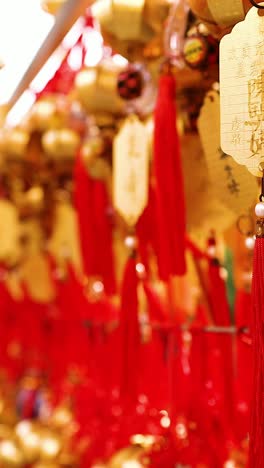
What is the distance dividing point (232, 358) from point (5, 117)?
63cm

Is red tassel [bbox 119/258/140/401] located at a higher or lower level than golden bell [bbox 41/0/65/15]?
lower

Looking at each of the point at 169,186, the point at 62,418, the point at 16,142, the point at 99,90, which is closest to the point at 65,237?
the point at 16,142

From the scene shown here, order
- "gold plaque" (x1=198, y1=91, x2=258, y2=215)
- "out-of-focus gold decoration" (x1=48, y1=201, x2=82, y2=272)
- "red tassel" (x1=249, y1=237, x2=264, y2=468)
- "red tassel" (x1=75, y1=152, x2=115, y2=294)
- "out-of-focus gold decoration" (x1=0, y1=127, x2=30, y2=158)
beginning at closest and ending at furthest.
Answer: "red tassel" (x1=249, y1=237, x2=264, y2=468)
"gold plaque" (x1=198, y1=91, x2=258, y2=215)
"red tassel" (x1=75, y1=152, x2=115, y2=294)
"out-of-focus gold decoration" (x1=0, y1=127, x2=30, y2=158)
"out-of-focus gold decoration" (x1=48, y1=201, x2=82, y2=272)

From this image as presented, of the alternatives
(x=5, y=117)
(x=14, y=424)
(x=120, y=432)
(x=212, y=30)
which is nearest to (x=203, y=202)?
(x=212, y=30)

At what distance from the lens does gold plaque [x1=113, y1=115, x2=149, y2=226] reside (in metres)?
0.75

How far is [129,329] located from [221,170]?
0.21 metres

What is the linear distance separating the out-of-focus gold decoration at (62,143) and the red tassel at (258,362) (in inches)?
21.4

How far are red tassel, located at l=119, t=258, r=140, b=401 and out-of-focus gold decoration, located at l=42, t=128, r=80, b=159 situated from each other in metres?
0.30

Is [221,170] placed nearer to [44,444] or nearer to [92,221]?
[92,221]

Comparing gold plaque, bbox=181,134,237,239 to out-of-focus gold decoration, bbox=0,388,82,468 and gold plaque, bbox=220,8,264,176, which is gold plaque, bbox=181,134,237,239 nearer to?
gold plaque, bbox=220,8,264,176

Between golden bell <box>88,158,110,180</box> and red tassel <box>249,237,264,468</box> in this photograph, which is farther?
golden bell <box>88,158,110,180</box>

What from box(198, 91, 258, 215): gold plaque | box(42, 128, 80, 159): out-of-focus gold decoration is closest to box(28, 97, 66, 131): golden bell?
box(42, 128, 80, 159): out-of-focus gold decoration

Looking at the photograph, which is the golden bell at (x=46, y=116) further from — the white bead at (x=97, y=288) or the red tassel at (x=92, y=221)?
the white bead at (x=97, y=288)

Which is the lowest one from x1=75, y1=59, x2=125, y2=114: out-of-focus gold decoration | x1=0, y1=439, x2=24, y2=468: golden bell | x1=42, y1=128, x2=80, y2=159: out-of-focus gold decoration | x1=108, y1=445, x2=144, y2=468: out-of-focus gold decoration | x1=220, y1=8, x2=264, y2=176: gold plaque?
x1=108, y1=445, x2=144, y2=468: out-of-focus gold decoration
